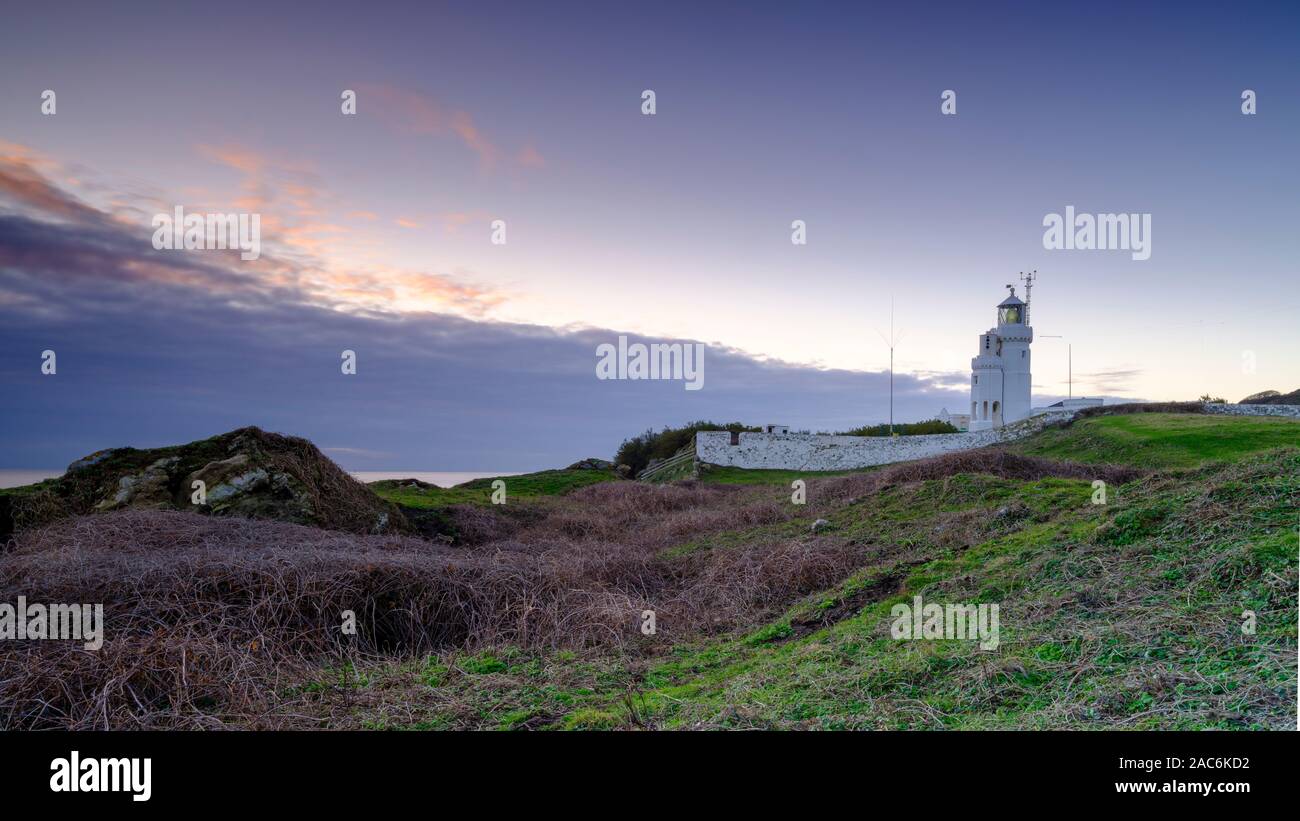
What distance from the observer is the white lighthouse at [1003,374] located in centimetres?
4728

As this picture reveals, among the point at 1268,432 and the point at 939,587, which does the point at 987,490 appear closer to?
the point at 939,587

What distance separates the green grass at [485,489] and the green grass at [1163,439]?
1832 centimetres

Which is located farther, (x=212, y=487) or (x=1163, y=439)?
(x=1163, y=439)

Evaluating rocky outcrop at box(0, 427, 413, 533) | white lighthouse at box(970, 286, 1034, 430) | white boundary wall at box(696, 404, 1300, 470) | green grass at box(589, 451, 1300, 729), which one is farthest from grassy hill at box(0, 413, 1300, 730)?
white lighthouse at box(970, 286, 1034, 430)

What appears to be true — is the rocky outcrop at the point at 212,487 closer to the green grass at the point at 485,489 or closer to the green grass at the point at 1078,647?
the green grass at the point at 485,489

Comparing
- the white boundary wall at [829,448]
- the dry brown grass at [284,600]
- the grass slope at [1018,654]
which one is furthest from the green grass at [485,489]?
the grass slope at [1018,654]

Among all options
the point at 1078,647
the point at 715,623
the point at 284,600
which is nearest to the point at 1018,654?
the point at 1078,647

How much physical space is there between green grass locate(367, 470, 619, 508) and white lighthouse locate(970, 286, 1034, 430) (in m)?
27.6

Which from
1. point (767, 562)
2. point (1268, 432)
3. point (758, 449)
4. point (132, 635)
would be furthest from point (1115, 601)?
point (758, 449)

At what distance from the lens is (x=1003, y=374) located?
4753 cm

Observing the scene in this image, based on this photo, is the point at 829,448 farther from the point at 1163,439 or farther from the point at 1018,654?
the point at 1018,654

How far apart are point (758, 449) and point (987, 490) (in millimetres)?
23838

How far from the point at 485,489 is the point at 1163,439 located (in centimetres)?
2507

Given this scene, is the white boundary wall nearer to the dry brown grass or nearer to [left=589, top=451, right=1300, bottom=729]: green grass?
the dry brown grass
